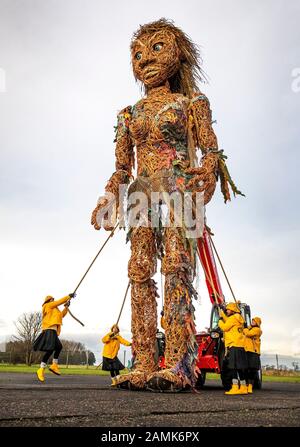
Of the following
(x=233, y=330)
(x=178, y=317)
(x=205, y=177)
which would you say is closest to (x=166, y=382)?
(x=178, y=317)

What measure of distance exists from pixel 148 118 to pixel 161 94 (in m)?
0.47

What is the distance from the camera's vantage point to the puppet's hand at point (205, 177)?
5375mm

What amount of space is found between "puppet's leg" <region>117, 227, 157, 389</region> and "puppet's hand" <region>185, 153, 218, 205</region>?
808mm

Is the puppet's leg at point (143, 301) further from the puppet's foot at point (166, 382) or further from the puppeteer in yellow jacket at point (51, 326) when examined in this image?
the puppeteer in yellow jacket at point (51, 326)

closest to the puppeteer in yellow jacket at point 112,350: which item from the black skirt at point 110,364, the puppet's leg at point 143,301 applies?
the black skirt at point 110,364

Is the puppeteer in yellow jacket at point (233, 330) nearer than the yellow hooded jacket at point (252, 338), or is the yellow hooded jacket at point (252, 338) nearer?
the puppeteer in yellow jacket at point (233, 330)

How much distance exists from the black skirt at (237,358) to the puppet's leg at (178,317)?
704mm

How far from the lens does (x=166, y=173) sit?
563 centimetres

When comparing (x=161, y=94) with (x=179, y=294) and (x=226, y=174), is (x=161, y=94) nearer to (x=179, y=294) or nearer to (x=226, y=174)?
(x=226, y=174)

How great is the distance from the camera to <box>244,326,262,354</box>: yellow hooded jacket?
21.2 feet

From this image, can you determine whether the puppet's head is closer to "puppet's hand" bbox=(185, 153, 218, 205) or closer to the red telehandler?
"puppet's hand" bbox=(185, 153, 218, 205)

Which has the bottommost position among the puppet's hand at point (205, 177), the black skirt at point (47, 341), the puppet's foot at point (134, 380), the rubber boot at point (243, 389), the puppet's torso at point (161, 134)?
the rubber boot at point (243, 389)
